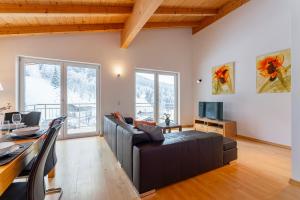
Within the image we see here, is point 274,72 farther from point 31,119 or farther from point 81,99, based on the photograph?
point 31,119

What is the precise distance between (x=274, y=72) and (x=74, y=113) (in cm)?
543

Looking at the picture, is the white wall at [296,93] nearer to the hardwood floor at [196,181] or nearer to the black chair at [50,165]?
the hardwood floor at [196,181]

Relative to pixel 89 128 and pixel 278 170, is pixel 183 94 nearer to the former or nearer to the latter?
pixel 89 128

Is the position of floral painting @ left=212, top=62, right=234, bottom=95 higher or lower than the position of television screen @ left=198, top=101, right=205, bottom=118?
higher

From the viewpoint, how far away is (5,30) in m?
3.48

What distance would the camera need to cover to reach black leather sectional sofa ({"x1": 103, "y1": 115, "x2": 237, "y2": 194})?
1.85m

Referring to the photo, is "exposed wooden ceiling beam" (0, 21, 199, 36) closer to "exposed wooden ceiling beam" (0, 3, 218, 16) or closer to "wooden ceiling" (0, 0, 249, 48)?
"wooden ceiling" (0, 0, 249, 48)

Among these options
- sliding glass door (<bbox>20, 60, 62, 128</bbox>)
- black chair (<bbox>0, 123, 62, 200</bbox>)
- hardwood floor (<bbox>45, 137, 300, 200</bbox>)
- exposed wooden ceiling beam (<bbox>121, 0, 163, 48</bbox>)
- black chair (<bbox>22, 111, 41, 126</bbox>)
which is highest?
exposed wooden ceiling beam (<bbox>121, 0, 163, 48</bbox>)

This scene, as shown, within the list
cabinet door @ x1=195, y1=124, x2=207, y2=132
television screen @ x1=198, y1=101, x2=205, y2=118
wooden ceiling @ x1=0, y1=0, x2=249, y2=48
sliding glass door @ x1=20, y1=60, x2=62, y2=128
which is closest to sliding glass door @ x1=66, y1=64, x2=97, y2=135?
sliding glass door @ x1=20, y1=60, x2=62, y2=128

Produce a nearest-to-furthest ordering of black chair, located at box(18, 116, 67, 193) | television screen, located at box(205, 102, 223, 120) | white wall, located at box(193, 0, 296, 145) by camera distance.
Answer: black chair, located at box(18, 116, 67, 193) → white wall, located at box(193, 0, 296, 145) → television screen, located at box(205, 102, 223, 120)

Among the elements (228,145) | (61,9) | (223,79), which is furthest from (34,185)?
(223,79)

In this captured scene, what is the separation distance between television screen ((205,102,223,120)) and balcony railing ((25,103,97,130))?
3686 millimetres

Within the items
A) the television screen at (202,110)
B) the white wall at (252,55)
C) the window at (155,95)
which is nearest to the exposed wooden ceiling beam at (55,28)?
the window at (155,95)

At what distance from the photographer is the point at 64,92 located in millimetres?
4457
